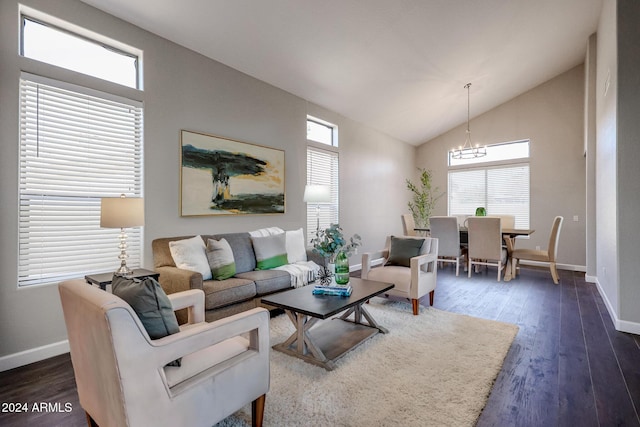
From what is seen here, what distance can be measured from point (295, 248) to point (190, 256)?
1441 mm

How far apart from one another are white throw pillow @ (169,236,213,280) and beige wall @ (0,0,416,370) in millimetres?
411

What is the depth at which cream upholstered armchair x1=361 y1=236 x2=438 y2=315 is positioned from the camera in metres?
3.55

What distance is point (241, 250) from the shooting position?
3.77 m

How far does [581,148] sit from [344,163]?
4782 millimetres

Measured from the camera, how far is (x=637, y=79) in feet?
10.3

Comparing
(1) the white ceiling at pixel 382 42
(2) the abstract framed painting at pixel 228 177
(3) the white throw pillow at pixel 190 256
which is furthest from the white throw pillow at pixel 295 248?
(1) the white ceiling at pixel 382 42

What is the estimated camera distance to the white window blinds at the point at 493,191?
7.01 m

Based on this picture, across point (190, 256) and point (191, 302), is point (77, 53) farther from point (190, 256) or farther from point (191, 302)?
point (191, 302)

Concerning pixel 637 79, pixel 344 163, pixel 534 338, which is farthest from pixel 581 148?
pixel 534 338

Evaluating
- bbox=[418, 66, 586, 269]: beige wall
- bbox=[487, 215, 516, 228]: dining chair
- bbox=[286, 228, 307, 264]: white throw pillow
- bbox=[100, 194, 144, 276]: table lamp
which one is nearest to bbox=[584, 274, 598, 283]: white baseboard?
bbox=[418, 66, 586, 269]: beige wall

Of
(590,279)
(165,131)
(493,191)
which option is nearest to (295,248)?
(165,131)

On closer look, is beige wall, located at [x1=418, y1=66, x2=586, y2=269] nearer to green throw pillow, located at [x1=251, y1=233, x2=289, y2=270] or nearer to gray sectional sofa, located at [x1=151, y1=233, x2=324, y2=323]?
green throw pillow, located at [x1=251, y1=233, x2=289, y2=270]

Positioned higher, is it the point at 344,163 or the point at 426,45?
the point at 426,45

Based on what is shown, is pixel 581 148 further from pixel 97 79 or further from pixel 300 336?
pixel 97 79
